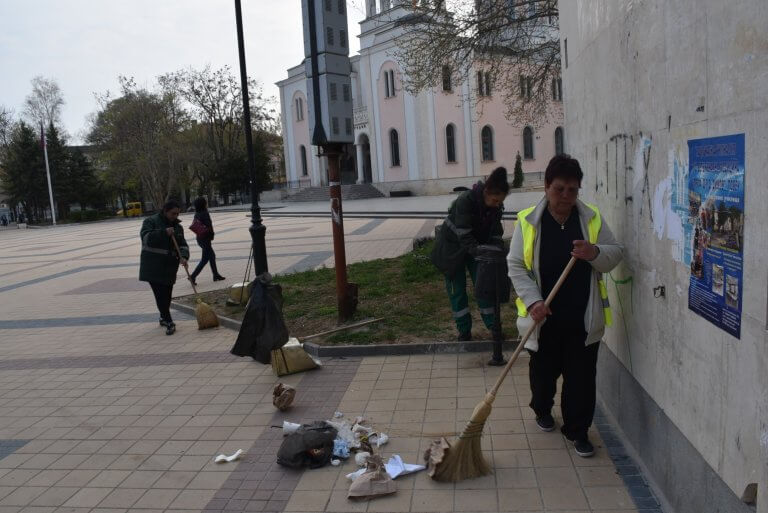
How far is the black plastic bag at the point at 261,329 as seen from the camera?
5.76 metres

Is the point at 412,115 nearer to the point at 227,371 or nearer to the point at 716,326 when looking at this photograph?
the point at 227,371

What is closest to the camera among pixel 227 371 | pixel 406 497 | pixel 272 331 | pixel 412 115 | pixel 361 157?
pixel 406 497

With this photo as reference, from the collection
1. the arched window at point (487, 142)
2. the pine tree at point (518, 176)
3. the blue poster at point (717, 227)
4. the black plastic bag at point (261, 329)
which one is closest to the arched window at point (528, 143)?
the arched window at point (487, 142)

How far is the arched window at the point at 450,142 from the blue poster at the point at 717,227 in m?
43.3

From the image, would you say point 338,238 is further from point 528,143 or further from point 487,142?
point 528,143

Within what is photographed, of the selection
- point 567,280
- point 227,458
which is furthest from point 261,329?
point 567,280

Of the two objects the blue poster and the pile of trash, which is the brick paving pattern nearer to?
the pile of trash

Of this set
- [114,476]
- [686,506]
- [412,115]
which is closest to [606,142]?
→ [686,506]

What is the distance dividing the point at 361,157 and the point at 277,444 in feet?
154

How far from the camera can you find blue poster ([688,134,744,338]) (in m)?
2.32

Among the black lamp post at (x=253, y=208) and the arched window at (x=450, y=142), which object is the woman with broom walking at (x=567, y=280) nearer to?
the black lamp post at (x=253, y=208)

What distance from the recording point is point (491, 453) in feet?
13.4

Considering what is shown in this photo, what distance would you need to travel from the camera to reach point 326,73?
7086 mm

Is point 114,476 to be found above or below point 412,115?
below
